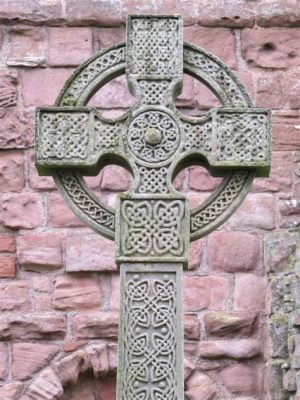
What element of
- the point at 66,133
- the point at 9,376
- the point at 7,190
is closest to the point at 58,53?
the point at 7,190

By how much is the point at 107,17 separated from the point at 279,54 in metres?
0.98

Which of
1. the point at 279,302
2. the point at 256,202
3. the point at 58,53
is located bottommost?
the point at 279,302

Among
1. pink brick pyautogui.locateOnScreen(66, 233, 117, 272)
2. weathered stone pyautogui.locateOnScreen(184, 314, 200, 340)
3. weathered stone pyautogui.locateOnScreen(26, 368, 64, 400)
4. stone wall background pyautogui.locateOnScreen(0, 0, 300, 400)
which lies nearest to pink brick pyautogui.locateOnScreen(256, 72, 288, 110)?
stone wall background pyautogui.locateOnScreen(0, 0, 300, 400)

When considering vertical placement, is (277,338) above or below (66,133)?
below

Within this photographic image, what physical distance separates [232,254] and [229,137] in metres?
2.19

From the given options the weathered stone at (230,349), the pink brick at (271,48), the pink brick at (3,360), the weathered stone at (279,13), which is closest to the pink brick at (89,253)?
the pink brick at (3,360)

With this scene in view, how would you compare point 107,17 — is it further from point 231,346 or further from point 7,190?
point 231,346

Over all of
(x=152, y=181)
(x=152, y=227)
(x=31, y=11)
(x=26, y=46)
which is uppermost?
(x=31, y=11)

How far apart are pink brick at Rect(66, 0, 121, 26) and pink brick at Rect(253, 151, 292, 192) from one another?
1.19 m

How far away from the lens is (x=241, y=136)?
13.8ft

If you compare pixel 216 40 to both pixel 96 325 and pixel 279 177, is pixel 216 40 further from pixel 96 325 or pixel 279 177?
pixel 96 325

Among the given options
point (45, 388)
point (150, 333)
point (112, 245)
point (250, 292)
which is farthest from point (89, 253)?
point (150, 333)

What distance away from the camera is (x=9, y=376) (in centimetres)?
612

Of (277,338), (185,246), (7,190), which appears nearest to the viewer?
(185,246)
